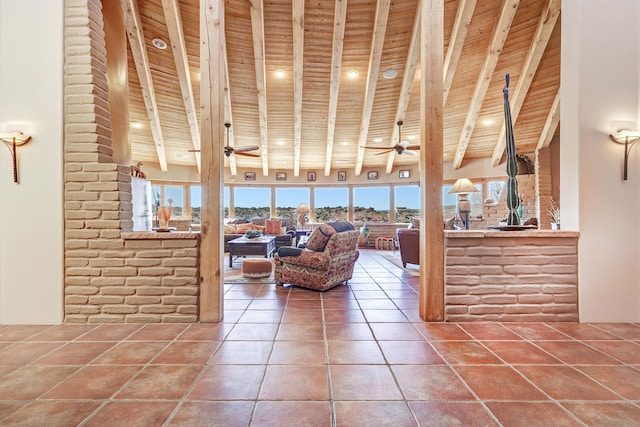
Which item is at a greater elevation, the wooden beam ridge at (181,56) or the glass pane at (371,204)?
the wooden beam ridge at (181,56)

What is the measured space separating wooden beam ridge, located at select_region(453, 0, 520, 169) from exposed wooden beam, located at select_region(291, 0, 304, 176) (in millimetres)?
3361

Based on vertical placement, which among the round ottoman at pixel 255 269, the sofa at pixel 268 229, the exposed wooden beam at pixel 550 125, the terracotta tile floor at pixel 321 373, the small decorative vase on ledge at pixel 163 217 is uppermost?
the exposed wooden beam at pixel 550 125

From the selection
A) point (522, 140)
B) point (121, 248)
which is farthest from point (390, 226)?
point (121, 248)

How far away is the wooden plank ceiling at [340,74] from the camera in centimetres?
505

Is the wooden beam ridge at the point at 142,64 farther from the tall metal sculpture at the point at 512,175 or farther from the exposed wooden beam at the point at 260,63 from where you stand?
the tall metal sculpture at the point at 512,175

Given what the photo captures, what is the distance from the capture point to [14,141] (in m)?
2.66

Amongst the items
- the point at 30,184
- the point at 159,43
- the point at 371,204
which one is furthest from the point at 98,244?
the point at 371,204

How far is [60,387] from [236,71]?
6098 mm

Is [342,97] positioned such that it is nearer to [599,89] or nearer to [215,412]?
[599,89]

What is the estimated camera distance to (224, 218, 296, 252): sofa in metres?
7.08

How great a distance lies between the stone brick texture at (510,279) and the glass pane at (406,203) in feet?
22.9

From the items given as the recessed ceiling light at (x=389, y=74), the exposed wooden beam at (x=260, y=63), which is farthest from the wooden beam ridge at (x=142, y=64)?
the recessed ceiling light at (x=389, y=74)

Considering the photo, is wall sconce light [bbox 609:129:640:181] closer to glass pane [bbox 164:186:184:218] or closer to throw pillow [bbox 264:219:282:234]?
throw pillow [bbox 264:219:282:234]

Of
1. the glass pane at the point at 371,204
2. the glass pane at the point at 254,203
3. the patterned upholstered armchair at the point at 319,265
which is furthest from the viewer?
the glass pane at the point at 254,203
